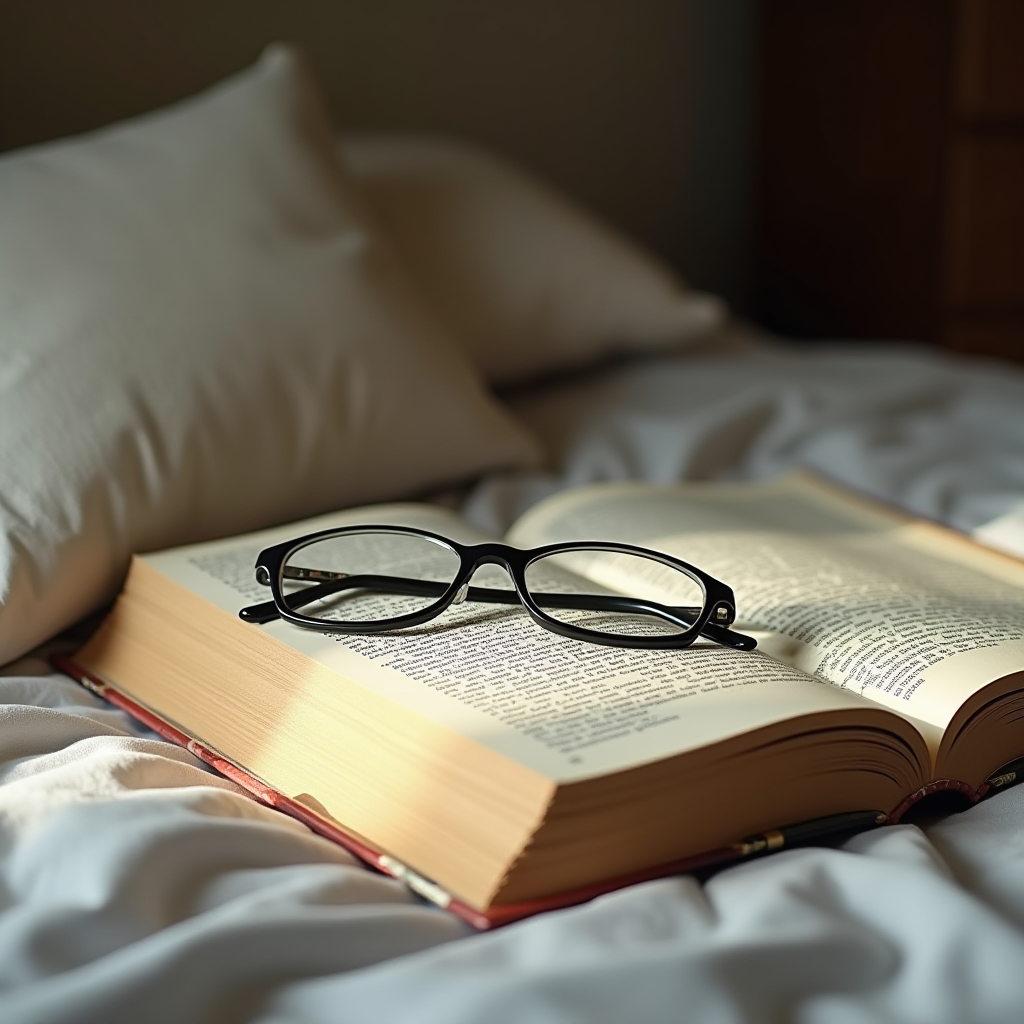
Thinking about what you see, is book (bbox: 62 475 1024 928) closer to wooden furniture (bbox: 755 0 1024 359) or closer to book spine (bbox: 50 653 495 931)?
book spine (bbox: 50 653 495 931)

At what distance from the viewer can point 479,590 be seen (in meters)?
0.60

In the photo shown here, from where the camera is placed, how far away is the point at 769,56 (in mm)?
1810

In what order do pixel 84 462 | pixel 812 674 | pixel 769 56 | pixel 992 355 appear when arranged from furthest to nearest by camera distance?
pixel 769 56 < pixel 992 355 < pixel 84 462 < pixel 812 674

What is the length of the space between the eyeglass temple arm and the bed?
0.08 meters

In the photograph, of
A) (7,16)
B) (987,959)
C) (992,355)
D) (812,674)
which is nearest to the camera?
(987,959)

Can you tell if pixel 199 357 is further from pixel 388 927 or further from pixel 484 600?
pixel 388 927

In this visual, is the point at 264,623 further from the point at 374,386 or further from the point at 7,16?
the point at 7,16

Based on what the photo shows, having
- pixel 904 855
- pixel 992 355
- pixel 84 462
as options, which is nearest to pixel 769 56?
pixel 992 355

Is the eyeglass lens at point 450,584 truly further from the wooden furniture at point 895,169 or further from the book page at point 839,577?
the wooden furniture at point 895,169

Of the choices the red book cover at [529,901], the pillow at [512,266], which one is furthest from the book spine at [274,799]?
the pillow at [512,266]

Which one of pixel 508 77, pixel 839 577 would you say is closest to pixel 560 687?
pixel 839 577

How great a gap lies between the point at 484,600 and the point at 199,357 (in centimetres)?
29

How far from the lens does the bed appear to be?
40cm

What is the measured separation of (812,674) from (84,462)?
1.33 feet
